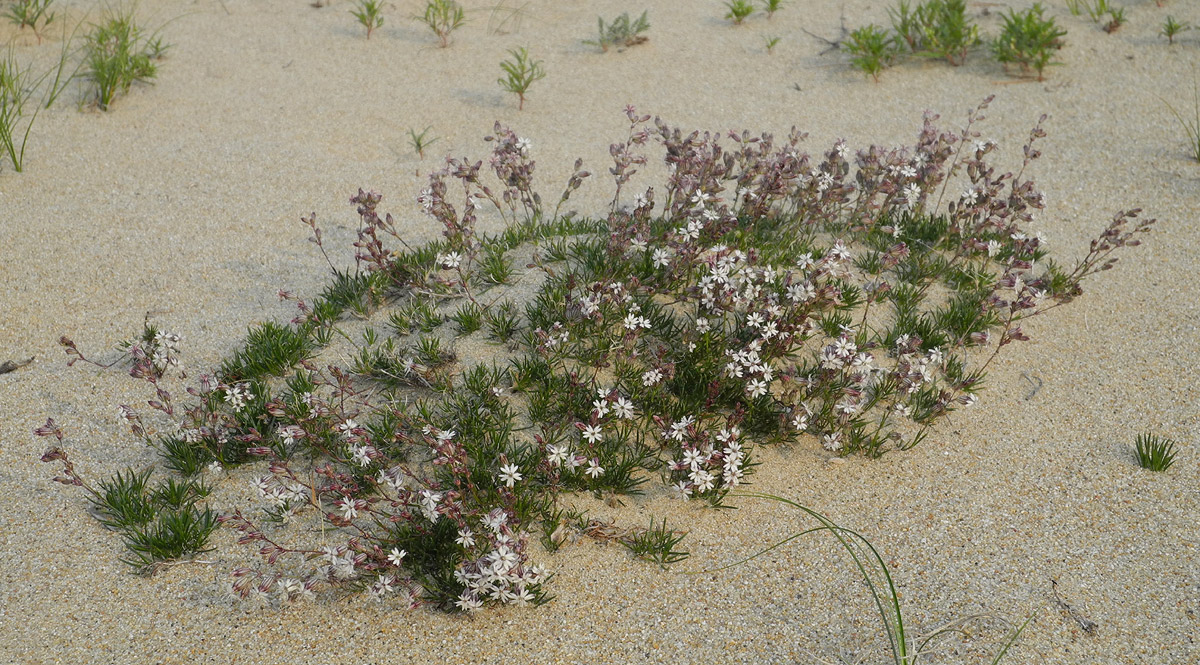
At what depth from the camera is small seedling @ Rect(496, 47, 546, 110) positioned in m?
7.58

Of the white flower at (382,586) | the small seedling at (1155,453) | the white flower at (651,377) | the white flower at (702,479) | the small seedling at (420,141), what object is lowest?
the white flower at (382,586)

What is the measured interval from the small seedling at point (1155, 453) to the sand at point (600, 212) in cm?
7

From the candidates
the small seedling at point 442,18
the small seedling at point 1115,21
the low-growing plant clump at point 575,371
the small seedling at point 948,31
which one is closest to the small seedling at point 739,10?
the small seedling at point 948,31

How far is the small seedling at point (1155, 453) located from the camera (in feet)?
13.4

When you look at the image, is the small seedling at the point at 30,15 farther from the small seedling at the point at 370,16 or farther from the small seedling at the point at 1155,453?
the small seedling at the point at 1155,453

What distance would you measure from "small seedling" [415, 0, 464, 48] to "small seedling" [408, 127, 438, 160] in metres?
1.82

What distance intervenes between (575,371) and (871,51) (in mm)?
5586

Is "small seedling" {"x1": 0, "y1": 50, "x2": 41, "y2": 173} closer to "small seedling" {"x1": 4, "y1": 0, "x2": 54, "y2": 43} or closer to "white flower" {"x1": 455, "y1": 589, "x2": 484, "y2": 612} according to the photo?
"small seedling" {"x1": 4, "y1": 0, "x2": 54, "y2": 43}

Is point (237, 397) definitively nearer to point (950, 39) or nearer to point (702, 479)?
point (702, 479)

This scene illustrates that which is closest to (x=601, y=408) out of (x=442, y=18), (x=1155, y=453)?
(x=1155, y=453)

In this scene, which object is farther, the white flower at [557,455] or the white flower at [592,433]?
the white flower at [592,433]

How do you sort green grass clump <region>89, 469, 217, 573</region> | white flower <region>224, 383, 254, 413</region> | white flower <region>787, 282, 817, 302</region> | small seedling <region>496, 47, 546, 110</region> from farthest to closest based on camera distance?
1. small seedling <region>496, 47, 546, 110</region>
2. white flower <region>787, 282, 817, 302</region>
3. white flower <region>224, 383, 254, 413</region>
4. green grass clump <region>89, 469, 217, 573</region>

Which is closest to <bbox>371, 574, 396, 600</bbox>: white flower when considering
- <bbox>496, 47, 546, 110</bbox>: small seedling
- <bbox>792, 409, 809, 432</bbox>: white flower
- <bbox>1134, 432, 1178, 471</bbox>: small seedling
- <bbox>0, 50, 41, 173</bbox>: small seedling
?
<bbox>792, 409, 809, 432</bbox>: white flower

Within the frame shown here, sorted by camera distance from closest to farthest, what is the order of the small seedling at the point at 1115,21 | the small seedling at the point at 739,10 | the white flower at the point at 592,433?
1. the white flower at the point at 592,433
2. the small seedling at the point at 1115,21
3. the small seedling at the point at 739,10
